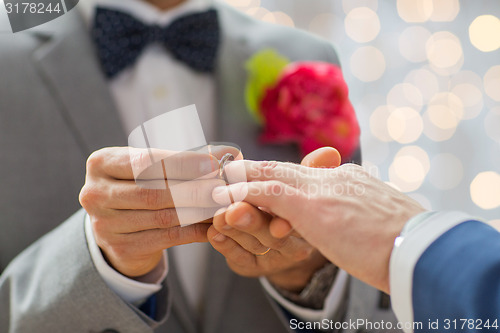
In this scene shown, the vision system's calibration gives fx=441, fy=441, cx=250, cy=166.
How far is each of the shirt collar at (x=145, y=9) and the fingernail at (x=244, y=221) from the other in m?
0.50

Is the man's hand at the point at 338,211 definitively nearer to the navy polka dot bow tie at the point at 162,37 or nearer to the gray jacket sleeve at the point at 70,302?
the gray jacket sleeve at the point at 70,302

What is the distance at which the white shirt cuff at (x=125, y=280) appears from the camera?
1.79 ft

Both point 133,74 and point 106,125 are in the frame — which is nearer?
point 106,125

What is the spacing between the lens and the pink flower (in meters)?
0.74

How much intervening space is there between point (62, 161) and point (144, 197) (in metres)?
0.30

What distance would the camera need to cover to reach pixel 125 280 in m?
0.55

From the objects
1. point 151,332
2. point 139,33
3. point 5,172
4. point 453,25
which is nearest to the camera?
Result: point 151,332

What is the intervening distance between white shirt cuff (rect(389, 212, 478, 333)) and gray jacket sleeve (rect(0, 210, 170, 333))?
1.02 ft

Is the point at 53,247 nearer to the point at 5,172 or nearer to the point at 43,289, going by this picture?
the point at 43,289

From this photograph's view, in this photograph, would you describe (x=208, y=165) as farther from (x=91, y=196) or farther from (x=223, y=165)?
(x=91, y=196)

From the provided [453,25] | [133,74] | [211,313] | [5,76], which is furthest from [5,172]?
[453,25]

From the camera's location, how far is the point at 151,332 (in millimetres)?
556

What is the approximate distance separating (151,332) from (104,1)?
557 millimetres

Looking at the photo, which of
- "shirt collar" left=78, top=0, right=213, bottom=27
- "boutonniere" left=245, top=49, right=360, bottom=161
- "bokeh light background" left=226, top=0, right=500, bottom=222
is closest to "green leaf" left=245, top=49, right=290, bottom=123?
"boutonniere" left=245, top=49, right=360, bottom=161
